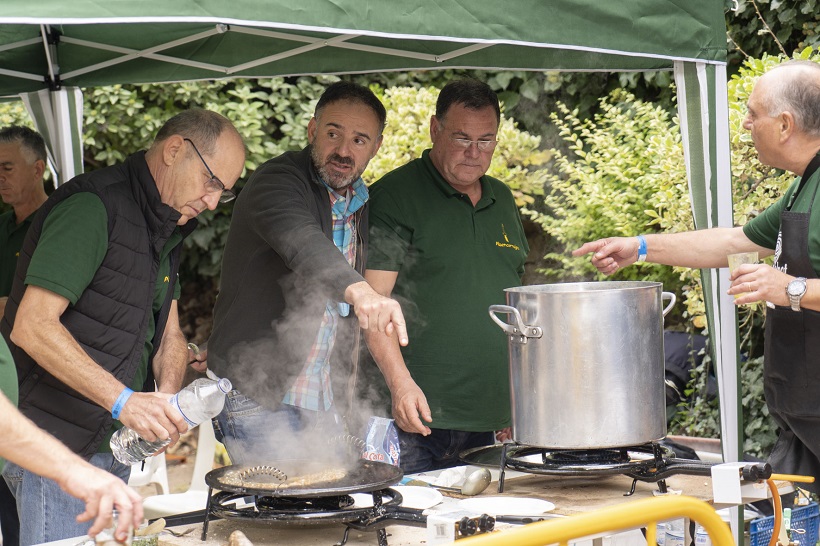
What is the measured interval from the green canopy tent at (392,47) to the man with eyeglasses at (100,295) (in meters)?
0.50

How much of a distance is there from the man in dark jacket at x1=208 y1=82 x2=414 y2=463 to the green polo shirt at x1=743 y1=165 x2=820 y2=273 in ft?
4.78

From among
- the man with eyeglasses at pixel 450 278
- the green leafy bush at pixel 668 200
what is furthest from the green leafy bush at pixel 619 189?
the man with eyeglasses at pixel 450 278

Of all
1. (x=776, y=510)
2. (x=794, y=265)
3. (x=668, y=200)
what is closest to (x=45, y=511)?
(x=776, y=510)

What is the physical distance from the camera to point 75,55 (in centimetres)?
473

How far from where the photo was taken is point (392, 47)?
4.62m

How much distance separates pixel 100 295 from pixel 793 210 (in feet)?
7.50

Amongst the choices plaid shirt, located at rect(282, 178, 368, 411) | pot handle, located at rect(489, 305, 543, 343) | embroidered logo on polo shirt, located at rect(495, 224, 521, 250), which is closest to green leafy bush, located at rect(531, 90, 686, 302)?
embroidered logo on polo shirt, located at rect(495, 224, 521, 250)

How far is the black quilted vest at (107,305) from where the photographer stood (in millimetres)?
2781

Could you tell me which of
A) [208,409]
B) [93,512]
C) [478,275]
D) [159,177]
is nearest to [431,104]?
[478,275]

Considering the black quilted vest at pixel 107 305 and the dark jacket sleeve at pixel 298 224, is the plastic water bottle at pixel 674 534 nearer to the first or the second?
the dark jacket sleeve at pixel 298 224

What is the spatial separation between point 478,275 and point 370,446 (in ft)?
3.13

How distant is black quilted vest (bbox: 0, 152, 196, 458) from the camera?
9.12 ft

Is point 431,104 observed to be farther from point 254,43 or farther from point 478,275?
point 478,275

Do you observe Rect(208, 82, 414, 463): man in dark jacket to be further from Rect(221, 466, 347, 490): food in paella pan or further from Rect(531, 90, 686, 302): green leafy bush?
Rect(531, 90, 686, 302): green leafy bush
